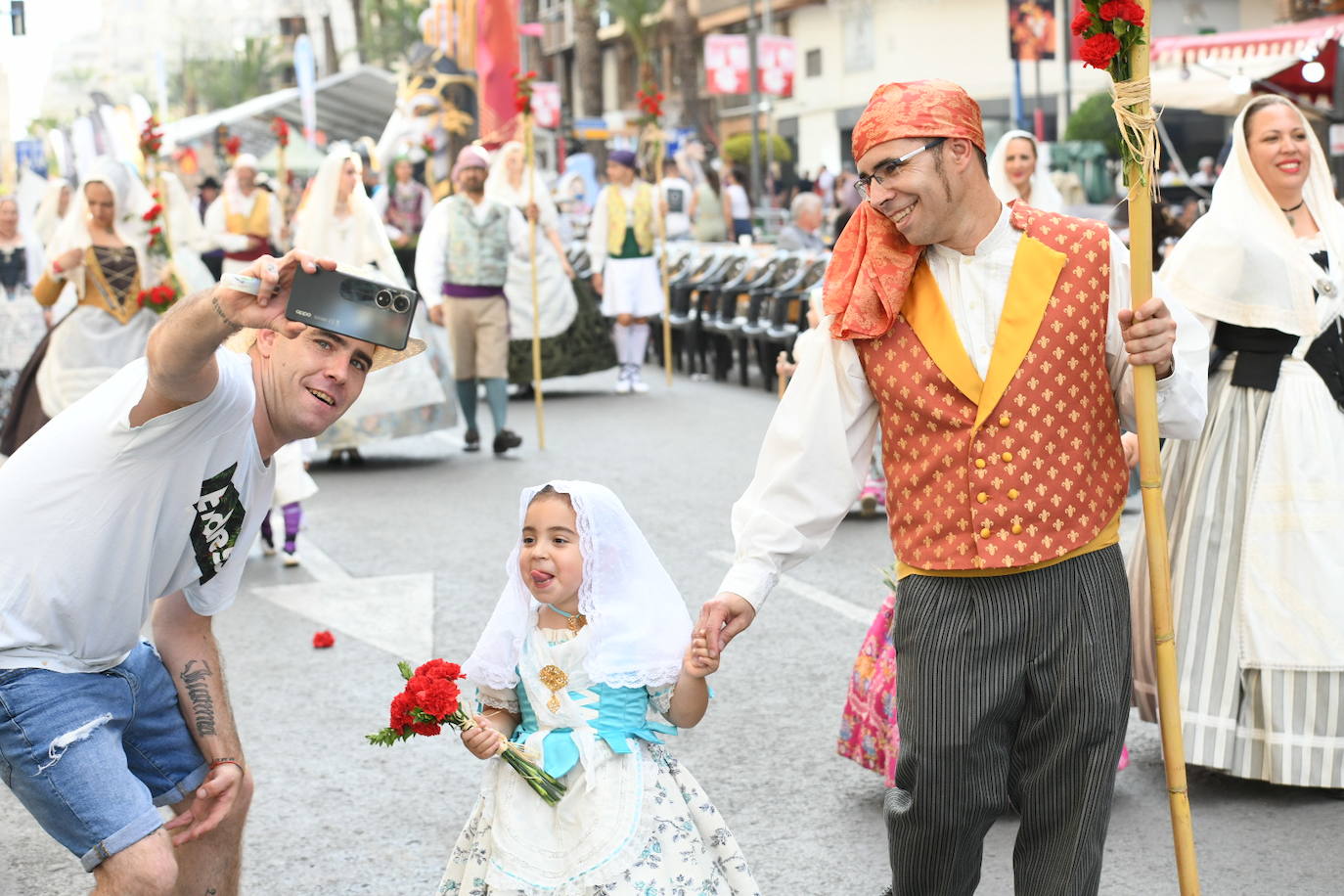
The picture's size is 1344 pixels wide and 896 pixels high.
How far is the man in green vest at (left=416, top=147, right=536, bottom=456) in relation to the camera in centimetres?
1253

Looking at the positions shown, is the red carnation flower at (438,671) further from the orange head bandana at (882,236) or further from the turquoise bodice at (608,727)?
the orange head bandana at (882,236)

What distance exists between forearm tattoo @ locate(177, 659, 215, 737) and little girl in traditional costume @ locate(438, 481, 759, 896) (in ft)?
1.83

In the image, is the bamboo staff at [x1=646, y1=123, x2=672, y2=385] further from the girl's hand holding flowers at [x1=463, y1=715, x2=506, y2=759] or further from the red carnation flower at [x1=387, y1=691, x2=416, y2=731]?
the red carnation flower at [x1=387, y1=691, x2=416, y2=731]

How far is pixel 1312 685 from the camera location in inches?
199

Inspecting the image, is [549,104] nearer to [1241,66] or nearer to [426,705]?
[1241,66]

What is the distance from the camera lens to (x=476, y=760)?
582 cm

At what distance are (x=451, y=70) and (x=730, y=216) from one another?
4477mm

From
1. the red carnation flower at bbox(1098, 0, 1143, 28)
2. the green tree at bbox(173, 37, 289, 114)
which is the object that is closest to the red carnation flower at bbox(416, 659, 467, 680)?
the red carnation flower at bbox(1098, 0, 1143, 28)

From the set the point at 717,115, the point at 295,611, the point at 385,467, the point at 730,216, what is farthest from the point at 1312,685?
the point at 717,115

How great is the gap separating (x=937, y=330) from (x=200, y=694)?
1710 mm

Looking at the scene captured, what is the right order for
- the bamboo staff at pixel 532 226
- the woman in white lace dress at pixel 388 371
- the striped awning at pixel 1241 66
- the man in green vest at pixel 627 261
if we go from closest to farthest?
the woman in white lace dress at pixel 388 371, the bamboo staff at pixel 532 226, the man in green vest at pixel 627 261, the striped awning at pixel 1241 66

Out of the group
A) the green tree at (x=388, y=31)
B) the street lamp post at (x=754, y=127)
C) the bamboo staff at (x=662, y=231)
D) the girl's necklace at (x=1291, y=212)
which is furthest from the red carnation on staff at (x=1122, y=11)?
the green tree at (x=388, y=31)

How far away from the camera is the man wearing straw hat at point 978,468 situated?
341cm

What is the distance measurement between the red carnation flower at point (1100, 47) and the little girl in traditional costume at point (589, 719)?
1.37m
